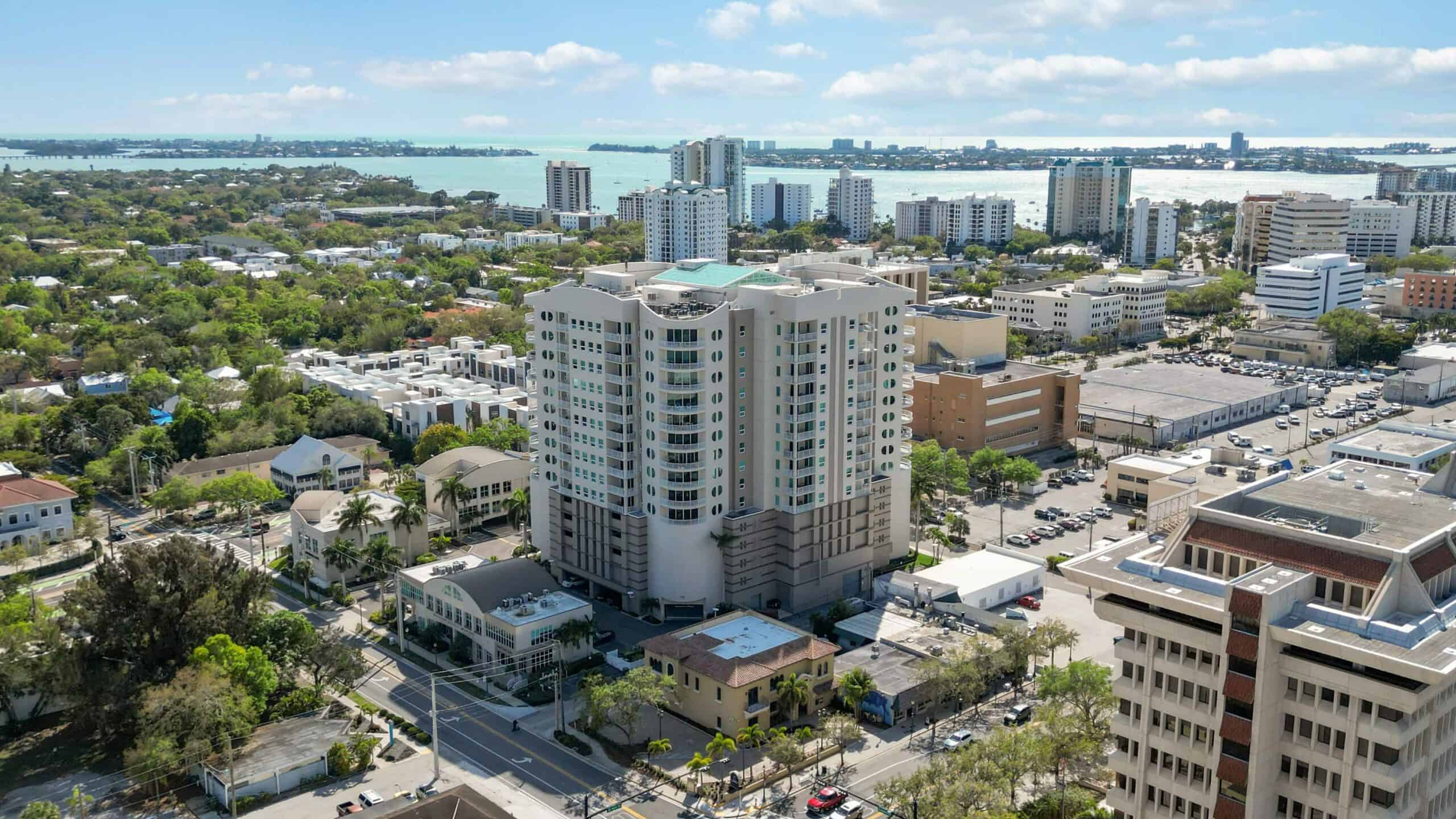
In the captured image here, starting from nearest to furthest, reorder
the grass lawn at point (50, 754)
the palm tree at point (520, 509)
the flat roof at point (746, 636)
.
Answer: the grass lawn at point (50, 754), the flat roof at point (746, 636), the palm tree at point (520, 509)

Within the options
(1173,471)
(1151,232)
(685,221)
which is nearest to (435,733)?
(1173,471)

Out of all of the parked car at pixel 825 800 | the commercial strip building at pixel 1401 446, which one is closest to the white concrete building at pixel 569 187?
the commercial strip building at pixel 1401 446

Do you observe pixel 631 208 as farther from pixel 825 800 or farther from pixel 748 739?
pixel 825 800

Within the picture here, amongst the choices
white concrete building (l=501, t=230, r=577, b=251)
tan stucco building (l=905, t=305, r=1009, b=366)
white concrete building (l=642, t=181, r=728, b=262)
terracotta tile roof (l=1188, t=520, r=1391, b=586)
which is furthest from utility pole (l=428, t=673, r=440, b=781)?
white concrete building (l=501, t=230, r=577, b=251)

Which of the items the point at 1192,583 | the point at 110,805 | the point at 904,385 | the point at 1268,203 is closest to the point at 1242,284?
the point at 1268,203

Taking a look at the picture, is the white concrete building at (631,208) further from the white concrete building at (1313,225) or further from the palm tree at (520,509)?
the palm tree at (520,509)

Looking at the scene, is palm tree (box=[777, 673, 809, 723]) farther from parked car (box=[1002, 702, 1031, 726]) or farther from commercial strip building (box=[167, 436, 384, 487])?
commercial strip building (box=[167, 436, 384, 487])

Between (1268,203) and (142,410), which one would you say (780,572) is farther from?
(1268,203)
